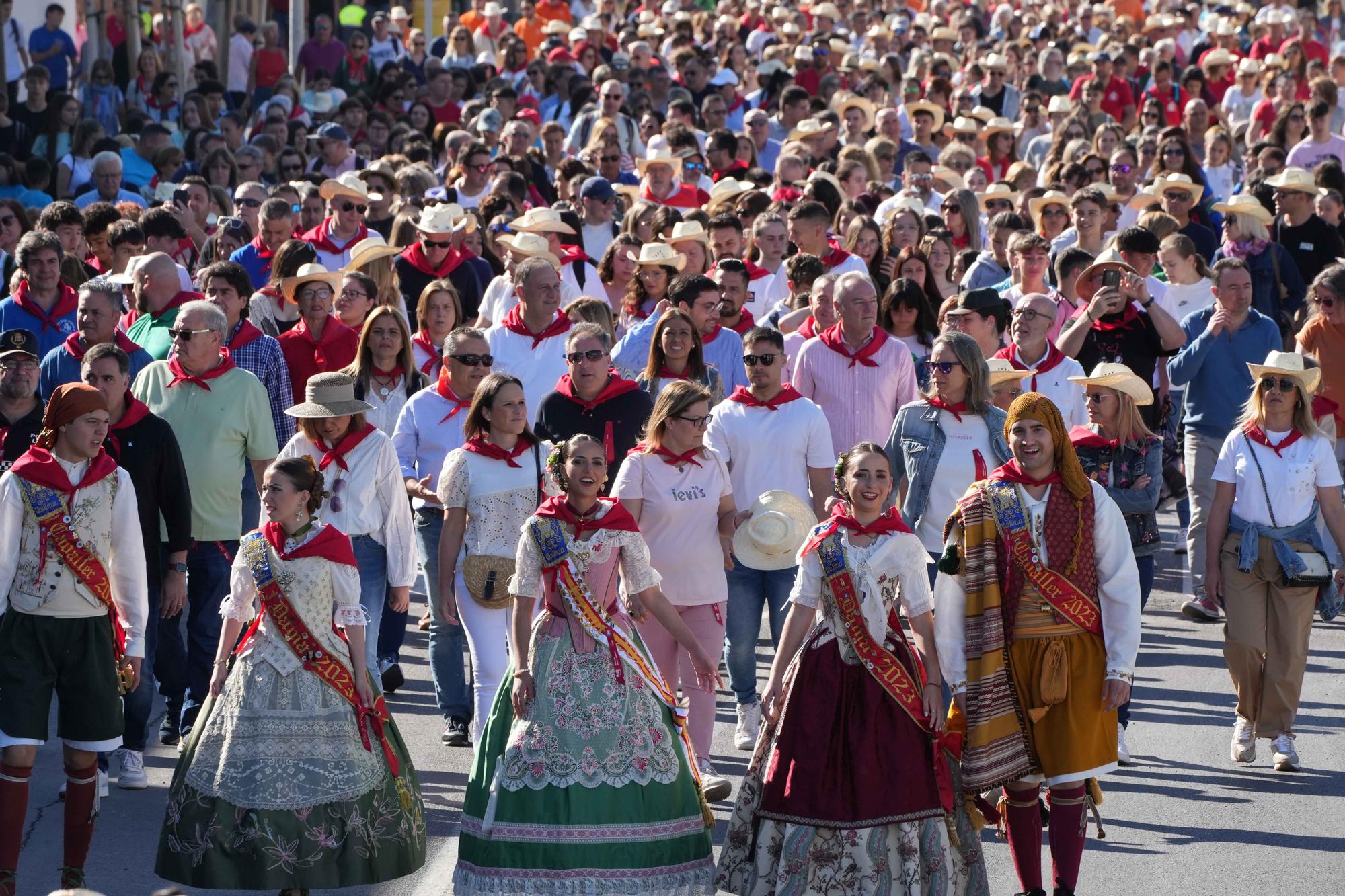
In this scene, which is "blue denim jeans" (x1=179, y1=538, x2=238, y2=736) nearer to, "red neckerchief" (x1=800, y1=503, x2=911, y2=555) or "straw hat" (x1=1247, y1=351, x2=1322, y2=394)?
"red neckerchief" (x1=800, y1=503, x2=911, y2=555)

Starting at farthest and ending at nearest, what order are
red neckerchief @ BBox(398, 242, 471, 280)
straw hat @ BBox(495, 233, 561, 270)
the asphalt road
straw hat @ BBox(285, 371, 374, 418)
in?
red neckerchief @ BBox(398, 242, 471, 280) → straw hat @ BBox(495, 233, 561, 270) → straw hat @ BBox(285, 371, 374, 418) → the asphalt road

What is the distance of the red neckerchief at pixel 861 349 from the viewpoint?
999 cm

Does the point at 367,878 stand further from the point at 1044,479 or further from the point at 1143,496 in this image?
the point at 1143,496

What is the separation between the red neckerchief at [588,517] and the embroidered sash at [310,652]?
90 centimetres

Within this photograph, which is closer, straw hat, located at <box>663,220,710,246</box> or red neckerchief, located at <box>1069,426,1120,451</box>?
red neckerchief, located at <box>1069,426,1120,451</box>

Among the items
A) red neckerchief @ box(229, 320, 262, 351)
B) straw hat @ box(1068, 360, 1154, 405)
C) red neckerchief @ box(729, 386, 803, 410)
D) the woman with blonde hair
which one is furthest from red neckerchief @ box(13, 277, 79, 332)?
the woman with blonde hair

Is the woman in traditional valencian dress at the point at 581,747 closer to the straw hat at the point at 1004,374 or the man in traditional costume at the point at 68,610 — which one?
the man in traditional costume at the point at 68,610

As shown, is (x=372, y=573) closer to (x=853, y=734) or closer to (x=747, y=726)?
(x=747, y=726)

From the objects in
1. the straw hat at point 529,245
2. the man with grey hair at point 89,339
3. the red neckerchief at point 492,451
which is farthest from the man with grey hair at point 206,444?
the straw hat at point 529,245

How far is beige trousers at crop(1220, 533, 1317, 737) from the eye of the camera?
29.5 ft

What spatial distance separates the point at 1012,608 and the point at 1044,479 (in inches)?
18.9

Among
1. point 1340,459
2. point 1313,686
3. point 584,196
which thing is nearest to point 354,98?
point 584,196

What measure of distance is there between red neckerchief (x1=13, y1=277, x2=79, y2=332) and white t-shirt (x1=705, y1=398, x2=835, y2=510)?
3.91 metres

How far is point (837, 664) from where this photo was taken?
6980mm
